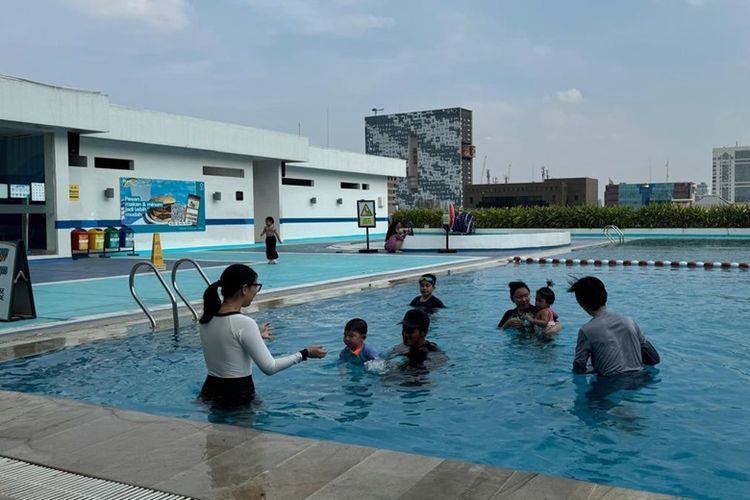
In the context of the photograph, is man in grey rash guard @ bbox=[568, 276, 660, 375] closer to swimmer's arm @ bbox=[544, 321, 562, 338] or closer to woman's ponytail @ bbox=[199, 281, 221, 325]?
swimmer's arm @ bbox=[544, 321, 562, 338]

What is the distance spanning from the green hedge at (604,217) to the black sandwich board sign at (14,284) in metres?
31.4

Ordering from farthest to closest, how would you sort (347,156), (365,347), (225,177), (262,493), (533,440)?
(347,156)
(225,177)
(365,347)
(533,440)
(262,493)

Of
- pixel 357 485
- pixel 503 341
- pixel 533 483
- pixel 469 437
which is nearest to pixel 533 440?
pixel 469 437

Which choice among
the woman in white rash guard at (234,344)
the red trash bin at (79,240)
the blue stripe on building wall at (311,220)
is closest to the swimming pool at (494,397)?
the woman in white rash guard at (234,344)

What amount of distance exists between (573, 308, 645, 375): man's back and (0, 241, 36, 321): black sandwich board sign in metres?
8.43

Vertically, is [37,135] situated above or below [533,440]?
above

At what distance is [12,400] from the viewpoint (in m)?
6.01

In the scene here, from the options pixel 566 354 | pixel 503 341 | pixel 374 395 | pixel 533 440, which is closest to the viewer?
pixel 533 440

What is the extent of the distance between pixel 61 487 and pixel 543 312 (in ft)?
22.2

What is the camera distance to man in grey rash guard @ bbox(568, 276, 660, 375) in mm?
6410

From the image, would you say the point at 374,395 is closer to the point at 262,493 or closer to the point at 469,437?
the point at 469,437

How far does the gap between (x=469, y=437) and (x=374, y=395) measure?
1.52 m

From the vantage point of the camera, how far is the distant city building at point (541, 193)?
520 feet

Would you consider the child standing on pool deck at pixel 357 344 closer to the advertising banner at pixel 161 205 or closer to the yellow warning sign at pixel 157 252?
the yellow warning sign at pixel 157 252
